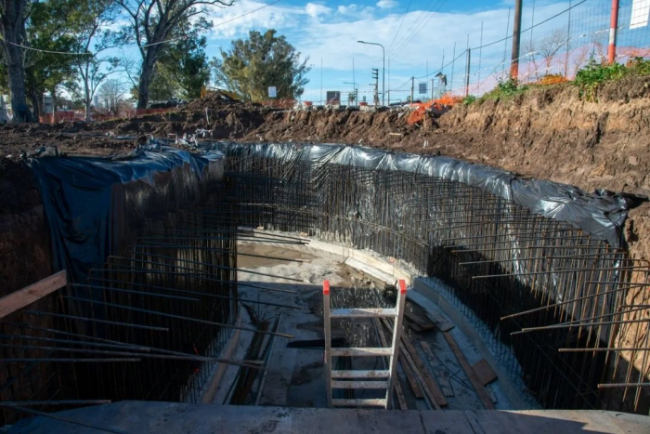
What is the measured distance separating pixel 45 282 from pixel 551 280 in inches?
253

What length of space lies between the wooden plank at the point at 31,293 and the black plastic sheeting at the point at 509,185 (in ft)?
21.5

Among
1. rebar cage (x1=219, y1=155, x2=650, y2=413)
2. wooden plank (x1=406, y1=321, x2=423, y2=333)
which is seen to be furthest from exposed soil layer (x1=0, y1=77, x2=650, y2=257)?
wooden plank (x1=406, y1=321, x2=423, y2=333)

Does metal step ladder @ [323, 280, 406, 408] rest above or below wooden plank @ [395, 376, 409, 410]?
above

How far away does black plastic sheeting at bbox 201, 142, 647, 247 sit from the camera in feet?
18.8

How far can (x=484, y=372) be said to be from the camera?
→ 7254mm

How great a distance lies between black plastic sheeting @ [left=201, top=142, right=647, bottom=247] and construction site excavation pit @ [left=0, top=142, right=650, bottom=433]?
0.13 feet

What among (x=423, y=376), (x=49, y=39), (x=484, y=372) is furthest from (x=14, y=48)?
(x=484, y=372)

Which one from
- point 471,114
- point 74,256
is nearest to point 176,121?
point 471,114

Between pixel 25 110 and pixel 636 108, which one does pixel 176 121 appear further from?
pixel 636 108

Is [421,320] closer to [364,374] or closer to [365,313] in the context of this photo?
[364,374]

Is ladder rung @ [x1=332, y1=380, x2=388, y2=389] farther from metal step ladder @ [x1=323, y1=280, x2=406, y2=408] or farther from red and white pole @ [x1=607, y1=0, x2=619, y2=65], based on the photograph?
red and white pole @ [x1=607, y1=0, x2=619, y2=65]

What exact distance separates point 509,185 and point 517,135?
4307 mm

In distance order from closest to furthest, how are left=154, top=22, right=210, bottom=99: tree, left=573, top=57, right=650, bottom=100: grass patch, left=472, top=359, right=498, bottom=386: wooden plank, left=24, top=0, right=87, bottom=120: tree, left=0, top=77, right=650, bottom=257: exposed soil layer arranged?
left=472, top=359, right=498, bottom=386: wooden plank, left=0, top=77, right=650, bottom=257: exposed soil layer, left=573, top=57, right=650, bottom=100: grass patch, left=24, top=0, right=87, bottom=120: tree, left=154, top=22, right=210, bottom=99: tree

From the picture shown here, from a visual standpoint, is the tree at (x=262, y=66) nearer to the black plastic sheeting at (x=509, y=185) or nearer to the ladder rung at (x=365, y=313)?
the black plastic sheeting at (x=509, y=185)
